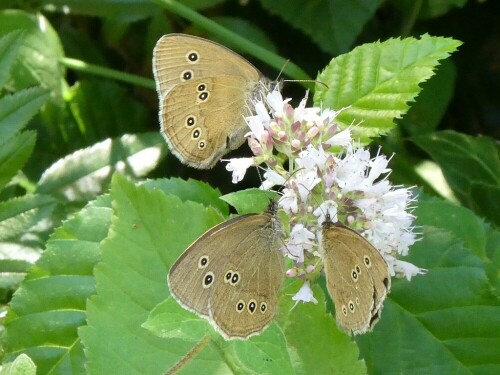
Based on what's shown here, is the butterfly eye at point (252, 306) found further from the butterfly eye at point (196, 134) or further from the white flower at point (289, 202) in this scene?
the butterfly eye at point (196, 134)

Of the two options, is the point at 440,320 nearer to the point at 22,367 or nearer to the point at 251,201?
the point at 251,201

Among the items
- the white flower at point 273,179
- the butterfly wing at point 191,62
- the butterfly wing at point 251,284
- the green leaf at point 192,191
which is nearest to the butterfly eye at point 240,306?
the butterfly wing at point 251,284

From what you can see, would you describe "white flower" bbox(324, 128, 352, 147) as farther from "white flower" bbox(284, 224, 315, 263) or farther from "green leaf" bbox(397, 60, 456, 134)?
"green leaf" bbox(397, 60, 456, 134)

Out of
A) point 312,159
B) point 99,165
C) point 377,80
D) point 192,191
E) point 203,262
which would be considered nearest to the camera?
point 203,262

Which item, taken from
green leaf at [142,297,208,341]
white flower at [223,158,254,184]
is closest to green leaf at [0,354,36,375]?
green leaf at [142,297,208,341]

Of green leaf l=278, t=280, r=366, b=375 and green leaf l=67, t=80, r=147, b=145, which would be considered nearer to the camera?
green leaf l=278, t=280, r=366, b=375

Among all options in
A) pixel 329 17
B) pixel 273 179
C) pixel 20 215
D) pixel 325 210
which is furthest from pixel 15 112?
pixel 329 17

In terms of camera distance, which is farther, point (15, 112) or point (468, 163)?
point (468, 163)

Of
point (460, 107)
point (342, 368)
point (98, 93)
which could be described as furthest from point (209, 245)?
point (460, 107)
